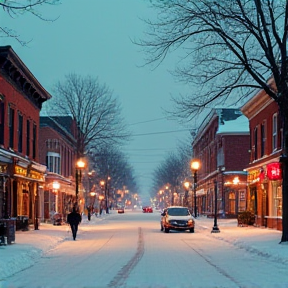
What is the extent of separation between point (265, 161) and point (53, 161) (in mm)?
26399

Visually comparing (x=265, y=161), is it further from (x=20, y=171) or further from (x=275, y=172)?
(x=20, y=171)

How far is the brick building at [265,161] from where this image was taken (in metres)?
37.1

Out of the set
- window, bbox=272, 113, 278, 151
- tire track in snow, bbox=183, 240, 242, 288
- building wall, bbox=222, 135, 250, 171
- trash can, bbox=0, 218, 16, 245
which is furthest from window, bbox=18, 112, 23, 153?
building wall, bbox=222, 135, 250, 171

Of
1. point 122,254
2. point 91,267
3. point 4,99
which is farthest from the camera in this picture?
point 4,99

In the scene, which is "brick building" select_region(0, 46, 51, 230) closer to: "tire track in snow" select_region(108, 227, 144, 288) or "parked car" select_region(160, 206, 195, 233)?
"parked car" select_region(160, 206, 195, 233)

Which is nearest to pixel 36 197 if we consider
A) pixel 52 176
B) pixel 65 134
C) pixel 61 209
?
pixel 52 176

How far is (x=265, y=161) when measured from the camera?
40312mm

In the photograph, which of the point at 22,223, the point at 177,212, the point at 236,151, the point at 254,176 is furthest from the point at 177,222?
the point at 236,151

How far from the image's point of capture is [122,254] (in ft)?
74.7

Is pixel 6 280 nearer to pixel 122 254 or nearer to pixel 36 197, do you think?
pixel 122 254

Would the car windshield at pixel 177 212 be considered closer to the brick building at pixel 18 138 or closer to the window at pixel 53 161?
the brick building at pixel 18 138

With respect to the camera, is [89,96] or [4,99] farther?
[89,96]

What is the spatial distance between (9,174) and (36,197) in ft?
31.6

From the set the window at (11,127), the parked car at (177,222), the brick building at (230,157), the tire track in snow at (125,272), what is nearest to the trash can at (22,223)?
the window at (11,127)
